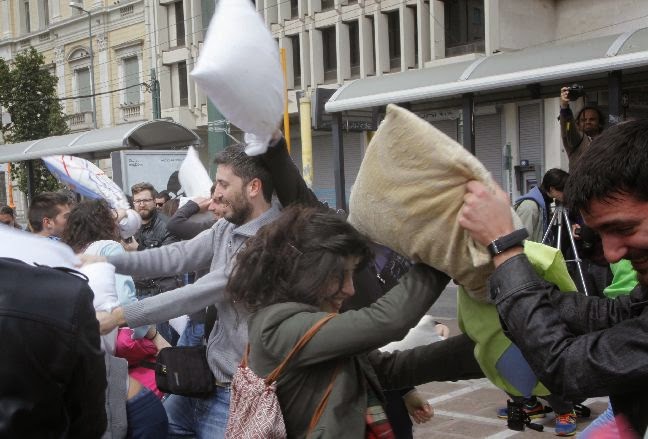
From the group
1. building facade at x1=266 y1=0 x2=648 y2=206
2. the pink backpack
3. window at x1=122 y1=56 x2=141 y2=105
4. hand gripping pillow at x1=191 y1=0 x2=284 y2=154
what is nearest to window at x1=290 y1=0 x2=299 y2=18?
building facade at x1=266 y1=0 x2=648 y2=206

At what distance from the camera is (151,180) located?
480 inches

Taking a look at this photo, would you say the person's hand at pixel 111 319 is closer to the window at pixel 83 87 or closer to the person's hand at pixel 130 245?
the person's hand at pixel 130 245

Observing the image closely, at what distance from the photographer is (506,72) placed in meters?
8.02

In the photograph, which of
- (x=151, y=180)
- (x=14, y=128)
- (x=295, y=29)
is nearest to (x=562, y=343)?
(x=151, y=180)

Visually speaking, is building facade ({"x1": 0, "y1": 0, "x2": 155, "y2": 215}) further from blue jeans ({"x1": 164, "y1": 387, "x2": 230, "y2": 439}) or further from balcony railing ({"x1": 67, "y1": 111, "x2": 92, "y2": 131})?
blue jeans ({"x1": 164, "y1": 387, "x2": 230, "y2": 439})

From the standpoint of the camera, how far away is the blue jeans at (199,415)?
8.90ft

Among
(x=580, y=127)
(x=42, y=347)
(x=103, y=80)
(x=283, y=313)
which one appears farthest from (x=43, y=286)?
(x=103, y=80)

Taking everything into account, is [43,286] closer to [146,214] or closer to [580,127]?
[580,127]

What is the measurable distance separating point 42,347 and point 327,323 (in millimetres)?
680

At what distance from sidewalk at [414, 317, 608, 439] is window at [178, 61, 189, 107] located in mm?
29175

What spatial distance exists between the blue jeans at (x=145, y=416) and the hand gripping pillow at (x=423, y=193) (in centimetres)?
143

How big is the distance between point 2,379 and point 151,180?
10920 mm

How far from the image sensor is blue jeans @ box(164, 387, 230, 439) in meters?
2.71

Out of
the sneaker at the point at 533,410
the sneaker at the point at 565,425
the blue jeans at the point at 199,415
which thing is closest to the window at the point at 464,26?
the sneaker at the point at 533,410
